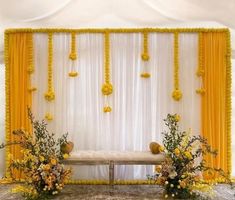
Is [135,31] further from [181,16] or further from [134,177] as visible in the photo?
[134,177]

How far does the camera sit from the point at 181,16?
4250mm

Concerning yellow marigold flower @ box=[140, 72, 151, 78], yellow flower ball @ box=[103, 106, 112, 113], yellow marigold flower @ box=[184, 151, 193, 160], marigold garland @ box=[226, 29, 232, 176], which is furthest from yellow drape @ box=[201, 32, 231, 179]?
yellow flower ball @ box=[103, 106, 112, 113]

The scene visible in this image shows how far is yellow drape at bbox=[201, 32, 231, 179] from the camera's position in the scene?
443 cm

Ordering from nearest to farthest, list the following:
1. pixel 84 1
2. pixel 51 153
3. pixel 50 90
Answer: pixel 51 153 → pixel 84 1 → pixel 50 90

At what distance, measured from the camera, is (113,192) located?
396cm

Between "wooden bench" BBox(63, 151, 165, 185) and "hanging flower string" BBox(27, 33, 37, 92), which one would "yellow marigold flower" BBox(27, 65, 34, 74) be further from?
"wooden bench" BBox(63, 151, 165, 185)

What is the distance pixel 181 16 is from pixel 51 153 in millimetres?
2273

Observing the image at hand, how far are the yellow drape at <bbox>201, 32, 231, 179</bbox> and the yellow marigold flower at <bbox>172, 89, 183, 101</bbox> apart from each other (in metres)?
0.31

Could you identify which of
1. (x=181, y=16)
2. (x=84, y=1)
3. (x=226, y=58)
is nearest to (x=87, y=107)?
(x=84, y=1)

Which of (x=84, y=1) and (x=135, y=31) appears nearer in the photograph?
(x=84, y=1)

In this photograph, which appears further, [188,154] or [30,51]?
[30,51]

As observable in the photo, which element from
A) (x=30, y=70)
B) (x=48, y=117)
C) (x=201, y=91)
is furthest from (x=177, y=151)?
(x=30, y=70)

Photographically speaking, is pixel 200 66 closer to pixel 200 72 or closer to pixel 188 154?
pixel 200 72

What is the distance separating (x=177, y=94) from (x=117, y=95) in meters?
0.77
